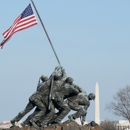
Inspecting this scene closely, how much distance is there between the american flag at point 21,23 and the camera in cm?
2900

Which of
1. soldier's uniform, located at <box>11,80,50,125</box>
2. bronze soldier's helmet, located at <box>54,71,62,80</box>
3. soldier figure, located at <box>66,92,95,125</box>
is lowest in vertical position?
soldier figure, located at <box>66,92,95,125</box>

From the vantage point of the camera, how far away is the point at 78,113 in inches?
1142

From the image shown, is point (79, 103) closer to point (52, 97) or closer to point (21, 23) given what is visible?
point (52, 97)

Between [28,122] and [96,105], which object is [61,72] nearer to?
[28,122]

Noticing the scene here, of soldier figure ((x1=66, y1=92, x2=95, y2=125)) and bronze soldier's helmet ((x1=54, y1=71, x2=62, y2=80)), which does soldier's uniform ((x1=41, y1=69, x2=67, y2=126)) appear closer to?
bronze soldier's helmet ((x1=54, y1=71, x2=62, y2=80))

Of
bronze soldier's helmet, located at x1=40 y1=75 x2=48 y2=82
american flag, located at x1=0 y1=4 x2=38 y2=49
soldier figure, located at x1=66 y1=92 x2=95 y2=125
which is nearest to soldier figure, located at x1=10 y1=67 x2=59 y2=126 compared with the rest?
bronze soldier's helmet, located at x1=40 y1=75 x2=48 y2=82

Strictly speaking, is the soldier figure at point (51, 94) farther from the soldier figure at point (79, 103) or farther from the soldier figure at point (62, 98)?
the soldier figure at point (79, 103)

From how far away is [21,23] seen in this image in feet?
96.1

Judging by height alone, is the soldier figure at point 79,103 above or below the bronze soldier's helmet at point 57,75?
below

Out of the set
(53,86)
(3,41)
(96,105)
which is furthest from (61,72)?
(96,105)

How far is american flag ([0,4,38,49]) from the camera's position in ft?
95.1

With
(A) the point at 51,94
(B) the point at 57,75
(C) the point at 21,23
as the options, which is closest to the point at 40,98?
(A) the point at 51,94

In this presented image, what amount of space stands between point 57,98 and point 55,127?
67.0 inches

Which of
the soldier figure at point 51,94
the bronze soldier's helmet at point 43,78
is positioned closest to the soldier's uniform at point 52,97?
the soldier figure at point 51,94
